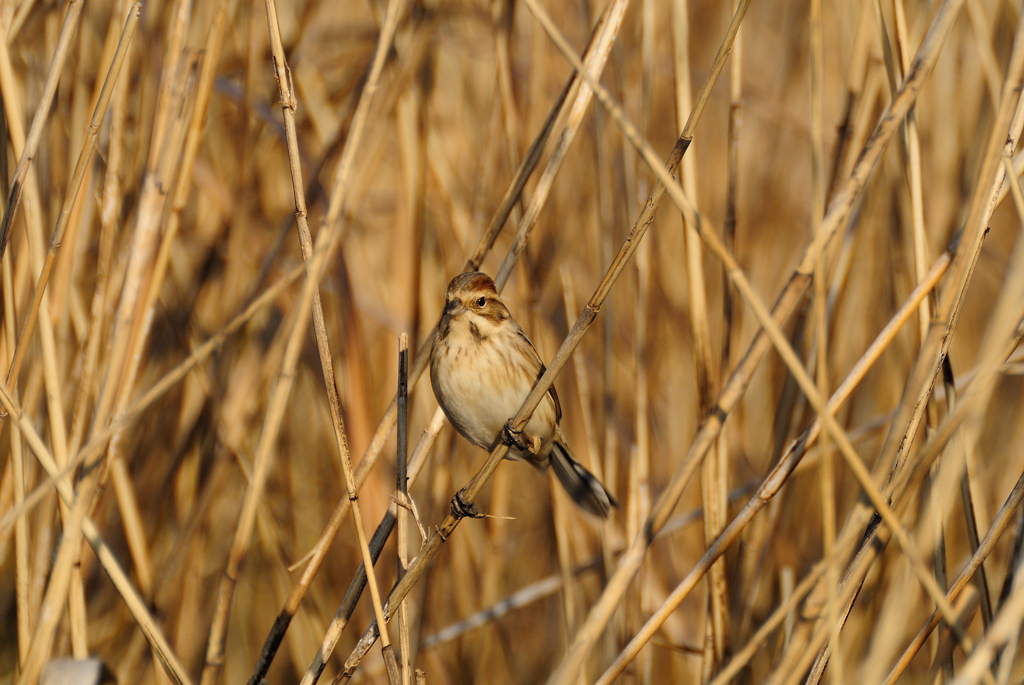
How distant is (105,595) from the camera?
2.70m

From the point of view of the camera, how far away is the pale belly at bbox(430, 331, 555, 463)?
1996 millimetres

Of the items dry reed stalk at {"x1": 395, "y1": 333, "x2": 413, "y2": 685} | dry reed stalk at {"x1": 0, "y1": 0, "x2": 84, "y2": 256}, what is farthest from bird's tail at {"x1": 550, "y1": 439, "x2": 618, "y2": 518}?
dry reed stalk at {"x1": 0, "y1": 0, "x2": 84, "y2": 256}

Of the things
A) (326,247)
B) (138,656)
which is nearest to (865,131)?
(326,247)

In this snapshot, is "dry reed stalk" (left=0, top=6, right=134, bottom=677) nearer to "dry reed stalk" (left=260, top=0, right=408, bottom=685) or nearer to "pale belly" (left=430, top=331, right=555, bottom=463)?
"dry reed stalk" (left=260, top=0, right=408, bottom=685)

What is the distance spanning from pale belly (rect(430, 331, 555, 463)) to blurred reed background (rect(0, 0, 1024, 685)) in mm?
148

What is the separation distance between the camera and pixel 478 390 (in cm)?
201

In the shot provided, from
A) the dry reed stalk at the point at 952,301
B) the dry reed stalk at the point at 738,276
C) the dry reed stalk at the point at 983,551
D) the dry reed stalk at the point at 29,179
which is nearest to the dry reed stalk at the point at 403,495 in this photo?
the dry reed stalk at the point at 738,276

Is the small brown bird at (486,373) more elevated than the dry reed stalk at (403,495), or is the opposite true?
the small brown bird at (486,373)

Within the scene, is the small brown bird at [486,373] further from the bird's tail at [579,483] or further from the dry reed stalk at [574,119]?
the dry reed stalk at [574,119]

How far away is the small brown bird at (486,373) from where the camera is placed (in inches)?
78.0

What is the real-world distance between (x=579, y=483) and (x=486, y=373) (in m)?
0.52

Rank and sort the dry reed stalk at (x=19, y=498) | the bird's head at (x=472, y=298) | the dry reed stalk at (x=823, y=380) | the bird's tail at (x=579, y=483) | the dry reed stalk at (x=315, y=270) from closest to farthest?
the dry reed stalk at (x=823, y=380) → the dry reed stalk at (x=315, y=270) → the dry reed stalk at (x=19, y=498) → the bird's head at (x=472, y=298) → the bird's tail at (x=579, y=483)

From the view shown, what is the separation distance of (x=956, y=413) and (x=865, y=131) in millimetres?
1093

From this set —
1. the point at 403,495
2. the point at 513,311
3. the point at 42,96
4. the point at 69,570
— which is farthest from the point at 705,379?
the point at 42,96
